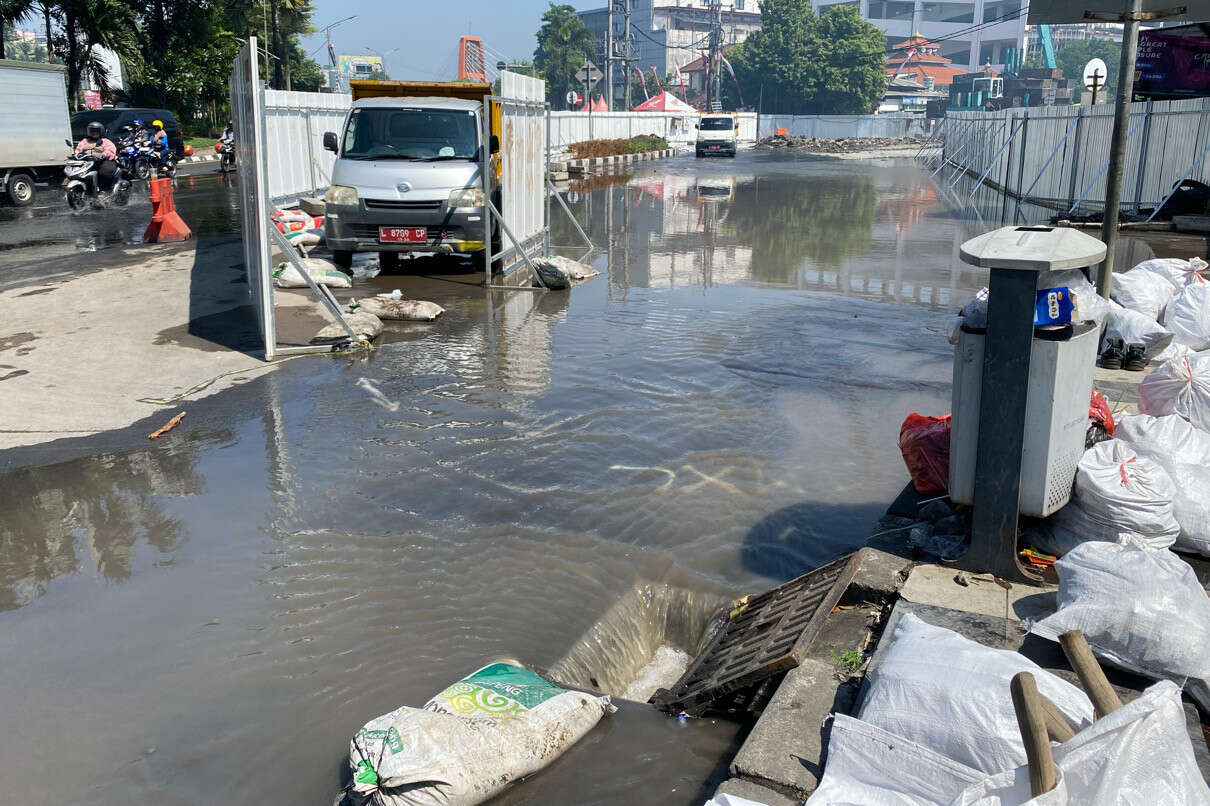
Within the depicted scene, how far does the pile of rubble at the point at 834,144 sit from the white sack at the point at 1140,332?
211 feet

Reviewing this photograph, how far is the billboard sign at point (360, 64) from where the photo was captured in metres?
136

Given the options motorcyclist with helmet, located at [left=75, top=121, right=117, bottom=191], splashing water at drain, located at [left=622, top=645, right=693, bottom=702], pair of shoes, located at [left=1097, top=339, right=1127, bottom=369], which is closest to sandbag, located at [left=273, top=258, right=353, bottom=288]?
pair of shoes, located at [left=1097, top=339, right=1127, bottom=369]

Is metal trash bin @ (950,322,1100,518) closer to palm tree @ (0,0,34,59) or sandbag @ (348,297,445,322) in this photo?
sandbag @ (348,297,445,322)

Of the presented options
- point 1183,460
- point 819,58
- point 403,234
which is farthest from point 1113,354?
point 819,58

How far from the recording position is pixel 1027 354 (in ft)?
13.4

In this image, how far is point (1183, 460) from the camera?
4.42 meters

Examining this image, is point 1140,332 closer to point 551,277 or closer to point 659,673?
point 659,673

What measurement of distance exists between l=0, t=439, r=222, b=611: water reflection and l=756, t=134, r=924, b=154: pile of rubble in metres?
67.7

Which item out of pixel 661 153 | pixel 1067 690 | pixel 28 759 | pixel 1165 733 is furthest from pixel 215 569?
pixel 661 153

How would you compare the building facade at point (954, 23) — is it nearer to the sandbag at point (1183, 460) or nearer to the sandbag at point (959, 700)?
the sandbag at point (1183, 460)

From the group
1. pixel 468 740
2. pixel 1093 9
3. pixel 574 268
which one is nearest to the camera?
pixel 468 740

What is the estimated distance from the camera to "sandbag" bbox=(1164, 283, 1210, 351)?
307 inches

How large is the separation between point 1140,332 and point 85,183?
2104 cm

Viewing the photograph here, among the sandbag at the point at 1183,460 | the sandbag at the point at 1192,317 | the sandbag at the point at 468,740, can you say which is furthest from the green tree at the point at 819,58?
the sandbag at the point at 468,740
